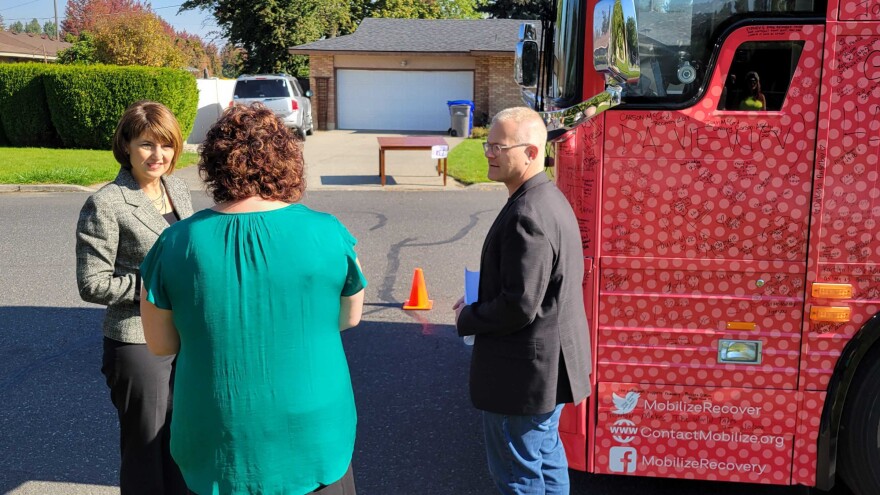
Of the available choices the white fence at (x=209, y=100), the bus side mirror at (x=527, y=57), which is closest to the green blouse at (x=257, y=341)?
the bus side mirror at (x=527, y=57)

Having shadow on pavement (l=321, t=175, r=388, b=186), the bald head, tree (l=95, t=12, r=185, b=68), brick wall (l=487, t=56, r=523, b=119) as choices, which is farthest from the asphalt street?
tree (l=95, t=12, r=185, b=68)

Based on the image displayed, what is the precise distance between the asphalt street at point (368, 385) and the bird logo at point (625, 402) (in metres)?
0.72

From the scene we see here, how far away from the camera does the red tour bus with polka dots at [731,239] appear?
9.97 ft

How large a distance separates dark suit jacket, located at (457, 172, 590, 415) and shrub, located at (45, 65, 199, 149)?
17.9 meters

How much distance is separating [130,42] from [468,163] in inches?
652

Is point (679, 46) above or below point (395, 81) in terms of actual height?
below

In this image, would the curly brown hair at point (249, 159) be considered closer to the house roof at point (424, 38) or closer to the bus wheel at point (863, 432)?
the bus wheel at point (863, 432)

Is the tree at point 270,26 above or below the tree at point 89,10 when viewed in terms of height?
below

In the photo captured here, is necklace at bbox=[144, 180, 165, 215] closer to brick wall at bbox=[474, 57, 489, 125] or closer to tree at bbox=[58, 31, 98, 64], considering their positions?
brick wall at bbox=[474, 57, 489, 125]

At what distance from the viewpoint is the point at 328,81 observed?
98.9ft

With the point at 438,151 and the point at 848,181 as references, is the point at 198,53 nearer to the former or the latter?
the point at 438,151

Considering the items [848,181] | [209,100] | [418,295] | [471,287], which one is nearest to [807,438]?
[848,181]

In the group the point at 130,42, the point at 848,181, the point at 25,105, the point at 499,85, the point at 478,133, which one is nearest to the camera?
the point at 848,181

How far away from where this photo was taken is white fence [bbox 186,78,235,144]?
81.7ft
